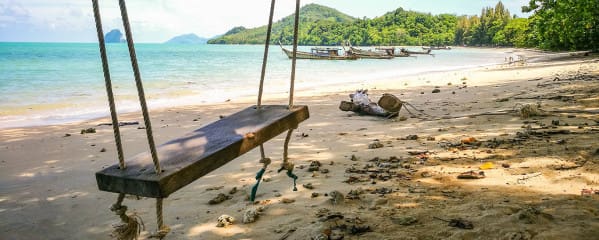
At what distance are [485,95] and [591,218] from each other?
8.48m

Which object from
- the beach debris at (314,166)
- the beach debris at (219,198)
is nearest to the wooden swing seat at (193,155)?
the beach debris at (219,198)

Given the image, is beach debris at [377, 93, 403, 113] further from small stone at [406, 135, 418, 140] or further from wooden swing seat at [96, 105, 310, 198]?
wooden swing seat at [96, 105, 310, 198]

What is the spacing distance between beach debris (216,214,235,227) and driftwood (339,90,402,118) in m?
5.14

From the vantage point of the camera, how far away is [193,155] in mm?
2164

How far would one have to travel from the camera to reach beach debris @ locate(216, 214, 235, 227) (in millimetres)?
3220

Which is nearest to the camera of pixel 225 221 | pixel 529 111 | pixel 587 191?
pixel 587 191

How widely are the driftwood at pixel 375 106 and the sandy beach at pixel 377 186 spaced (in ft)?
1.87

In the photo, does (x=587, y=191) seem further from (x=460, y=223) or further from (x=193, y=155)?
(x=193, y=155)

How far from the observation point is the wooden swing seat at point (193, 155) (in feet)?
6.24

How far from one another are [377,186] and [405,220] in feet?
2.83

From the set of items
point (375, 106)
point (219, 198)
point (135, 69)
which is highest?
point (135, 69)

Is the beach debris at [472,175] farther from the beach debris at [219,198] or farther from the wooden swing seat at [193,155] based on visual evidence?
the beach debris at [219,198]

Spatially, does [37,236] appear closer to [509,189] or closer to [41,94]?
[509,189]

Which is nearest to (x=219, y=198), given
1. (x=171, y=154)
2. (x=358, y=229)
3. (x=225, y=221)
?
(x=225, y=221)
